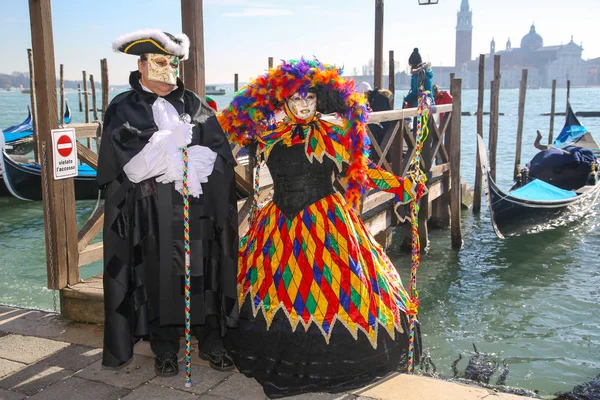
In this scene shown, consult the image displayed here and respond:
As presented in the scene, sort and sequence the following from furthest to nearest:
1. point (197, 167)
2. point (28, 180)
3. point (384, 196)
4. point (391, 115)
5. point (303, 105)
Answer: point (28, 180), point (384, 196), point (391, 115), point (303, 105), point (197, 167)

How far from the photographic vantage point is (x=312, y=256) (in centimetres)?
270

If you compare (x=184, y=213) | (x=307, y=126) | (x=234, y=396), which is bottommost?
(x=234, y=396)

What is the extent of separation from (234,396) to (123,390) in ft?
1.61

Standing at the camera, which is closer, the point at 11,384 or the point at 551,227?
the point at 11,384

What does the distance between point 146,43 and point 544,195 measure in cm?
842

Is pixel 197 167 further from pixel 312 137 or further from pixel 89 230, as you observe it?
pixel 89 230

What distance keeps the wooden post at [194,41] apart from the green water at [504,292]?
2.88 m

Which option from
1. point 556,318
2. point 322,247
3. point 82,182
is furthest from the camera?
point 82,182

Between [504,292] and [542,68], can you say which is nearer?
[504,292]

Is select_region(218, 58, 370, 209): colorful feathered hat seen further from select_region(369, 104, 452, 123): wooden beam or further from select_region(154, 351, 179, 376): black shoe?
select_region(369, 104, 452, 123): wooden beam

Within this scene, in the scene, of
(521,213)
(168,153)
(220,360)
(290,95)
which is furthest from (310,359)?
(521,213)

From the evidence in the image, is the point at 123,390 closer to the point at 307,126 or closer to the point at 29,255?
the point at 307,126

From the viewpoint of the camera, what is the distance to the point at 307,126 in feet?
9.42

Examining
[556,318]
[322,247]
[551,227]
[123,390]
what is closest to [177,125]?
[322,247]
